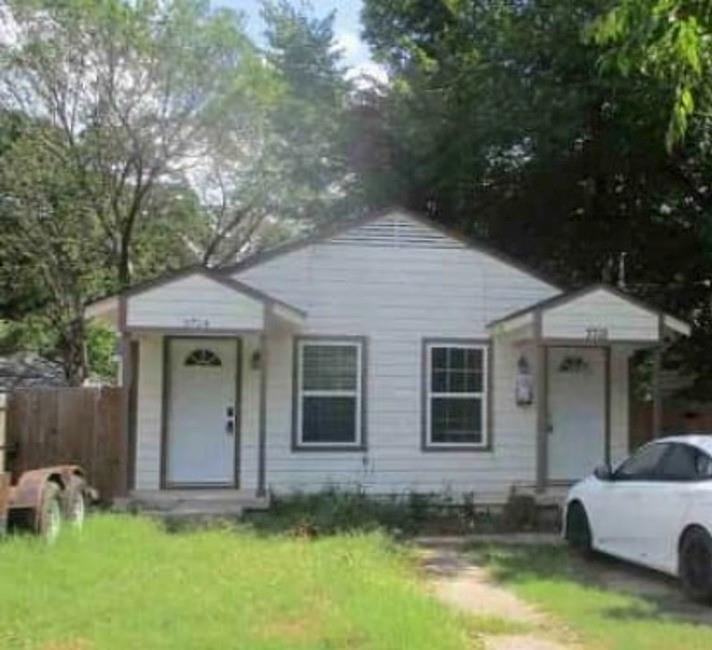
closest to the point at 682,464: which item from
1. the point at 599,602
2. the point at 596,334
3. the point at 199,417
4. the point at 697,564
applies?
the point at 697,564

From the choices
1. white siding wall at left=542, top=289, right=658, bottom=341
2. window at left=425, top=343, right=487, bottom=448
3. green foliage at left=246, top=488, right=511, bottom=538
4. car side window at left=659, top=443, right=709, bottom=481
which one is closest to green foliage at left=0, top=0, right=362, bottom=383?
window at left=425, top=343, right=487, bottom=448

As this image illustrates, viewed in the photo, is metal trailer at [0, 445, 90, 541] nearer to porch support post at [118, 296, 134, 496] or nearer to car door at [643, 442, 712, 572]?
porch support post at [118, 296, 134, 496]

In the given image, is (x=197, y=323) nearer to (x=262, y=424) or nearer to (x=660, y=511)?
(x=262, y=424)

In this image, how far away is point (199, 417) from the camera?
17547mm

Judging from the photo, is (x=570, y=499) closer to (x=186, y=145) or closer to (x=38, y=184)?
(x=186, y=145)

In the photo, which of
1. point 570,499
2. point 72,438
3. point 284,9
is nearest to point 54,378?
point 284,9

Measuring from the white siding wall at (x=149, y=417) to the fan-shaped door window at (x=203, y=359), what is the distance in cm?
46

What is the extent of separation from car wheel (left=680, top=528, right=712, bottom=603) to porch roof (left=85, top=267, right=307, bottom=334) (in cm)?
743

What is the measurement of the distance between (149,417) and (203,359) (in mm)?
1185

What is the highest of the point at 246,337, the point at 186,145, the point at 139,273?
the point at 186,145

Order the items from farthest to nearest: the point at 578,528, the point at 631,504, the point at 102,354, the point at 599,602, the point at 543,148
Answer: the point at 102,354
the point at 543,148
the point at 578,528
the point at 631,504
the point at 599,602

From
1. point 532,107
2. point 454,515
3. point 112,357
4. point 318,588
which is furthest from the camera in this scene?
point 112,357

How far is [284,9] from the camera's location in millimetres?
A: 28031

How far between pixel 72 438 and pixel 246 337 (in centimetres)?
304
